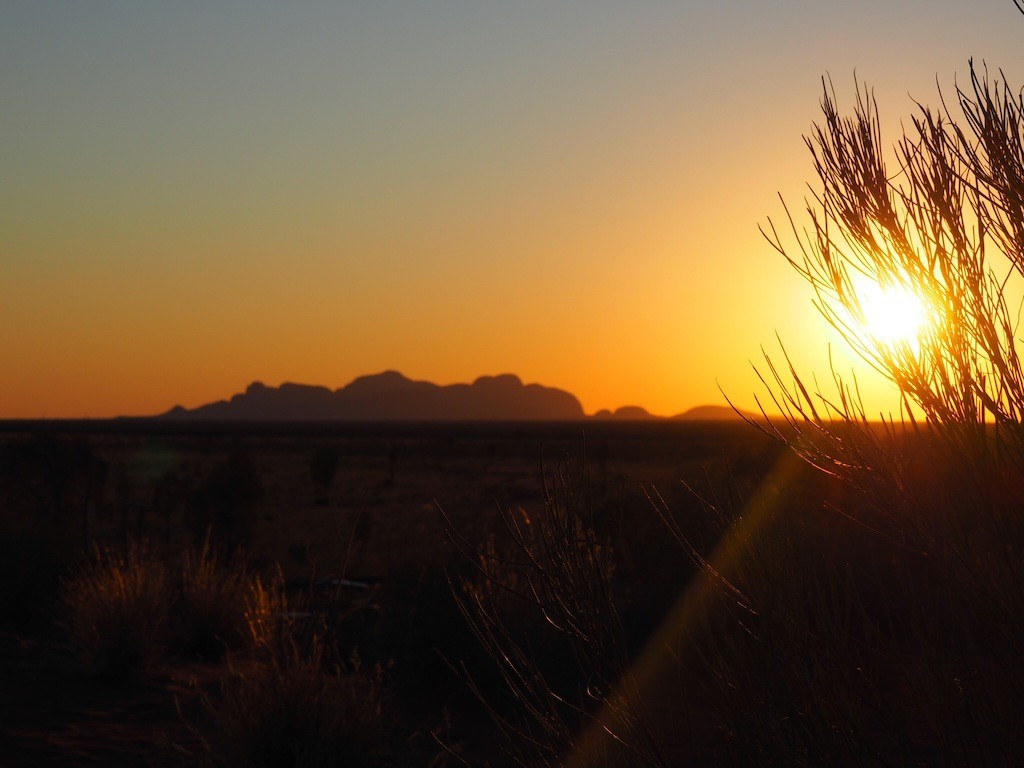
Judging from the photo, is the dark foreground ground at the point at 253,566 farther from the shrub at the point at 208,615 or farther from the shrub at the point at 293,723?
the shrub at the point at 208,615

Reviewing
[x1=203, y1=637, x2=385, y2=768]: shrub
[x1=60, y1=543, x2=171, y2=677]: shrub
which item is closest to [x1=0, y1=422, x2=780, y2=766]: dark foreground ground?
[x1=60, y1=543, x2=171, y2=677]: shrub

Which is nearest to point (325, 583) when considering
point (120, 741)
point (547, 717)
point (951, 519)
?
point (120, 741)

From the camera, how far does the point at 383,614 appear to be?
34.3 feet

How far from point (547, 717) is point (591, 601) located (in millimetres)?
633

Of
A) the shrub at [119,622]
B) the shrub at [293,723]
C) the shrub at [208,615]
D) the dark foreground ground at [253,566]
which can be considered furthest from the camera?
the shrub at [208,615]

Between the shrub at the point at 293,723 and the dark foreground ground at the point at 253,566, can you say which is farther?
the dark foreground ground at the point at 253,566

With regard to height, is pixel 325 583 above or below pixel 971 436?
below

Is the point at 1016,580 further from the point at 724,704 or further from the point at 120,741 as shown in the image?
the point at 120,741

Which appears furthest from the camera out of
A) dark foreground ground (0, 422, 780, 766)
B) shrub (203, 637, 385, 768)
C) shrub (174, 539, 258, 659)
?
shrub (174, 539, 258, 659)

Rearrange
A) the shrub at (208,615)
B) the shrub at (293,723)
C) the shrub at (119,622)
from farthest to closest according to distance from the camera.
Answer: the shrub at (208,615) → the shrub at (119,622) → the shrub at (293,723)

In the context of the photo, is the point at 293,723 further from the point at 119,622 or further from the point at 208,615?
the point at 208,615

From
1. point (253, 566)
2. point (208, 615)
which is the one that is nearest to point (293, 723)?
point (208, 615)

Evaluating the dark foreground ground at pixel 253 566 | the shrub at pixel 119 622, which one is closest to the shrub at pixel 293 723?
the dark foreground ground at pixel 253 566

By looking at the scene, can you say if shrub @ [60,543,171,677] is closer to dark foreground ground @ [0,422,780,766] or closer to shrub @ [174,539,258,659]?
dark foreground ground @ [0,422,780,766]
